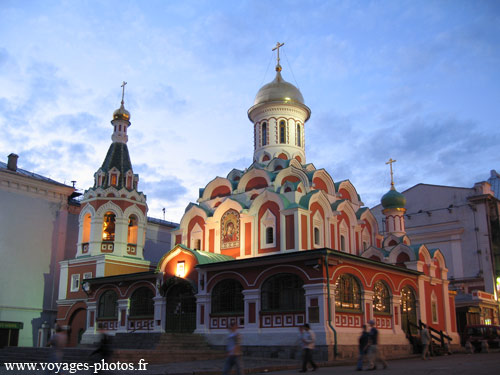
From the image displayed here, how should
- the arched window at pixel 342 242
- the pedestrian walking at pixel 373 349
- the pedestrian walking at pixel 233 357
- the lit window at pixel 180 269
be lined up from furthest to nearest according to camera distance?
1. the arched window at pixel 342 242
2. the lit window at pixel 180 269
3. the pedestrian walking at pixel 373 349
4. the pedestrian walking at pixel 233 357

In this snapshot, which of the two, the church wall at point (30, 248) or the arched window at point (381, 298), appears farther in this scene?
the church wall at point (30, 248)

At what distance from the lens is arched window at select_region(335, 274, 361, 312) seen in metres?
17.9

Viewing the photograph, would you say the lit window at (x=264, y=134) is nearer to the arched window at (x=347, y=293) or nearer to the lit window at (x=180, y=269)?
the lit window at (x=180, y=269)

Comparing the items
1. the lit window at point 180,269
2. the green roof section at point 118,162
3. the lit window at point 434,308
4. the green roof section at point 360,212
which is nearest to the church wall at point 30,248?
the green roof section at point 118,162

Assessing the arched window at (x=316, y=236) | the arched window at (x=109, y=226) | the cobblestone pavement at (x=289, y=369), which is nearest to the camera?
the cobblestone pavement at (x=289, y=369)

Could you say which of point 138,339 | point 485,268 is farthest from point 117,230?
point 485,268

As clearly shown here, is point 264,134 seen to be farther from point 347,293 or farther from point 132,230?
point 347,293

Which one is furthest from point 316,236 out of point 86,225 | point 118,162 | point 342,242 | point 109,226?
point 86,225

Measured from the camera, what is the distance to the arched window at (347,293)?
17.9 meters

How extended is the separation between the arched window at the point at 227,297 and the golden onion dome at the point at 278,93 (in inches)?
433

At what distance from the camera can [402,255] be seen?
2470 centimetres

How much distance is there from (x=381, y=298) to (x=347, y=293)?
8.21 ft

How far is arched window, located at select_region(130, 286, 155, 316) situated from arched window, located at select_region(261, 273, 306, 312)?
566 cm

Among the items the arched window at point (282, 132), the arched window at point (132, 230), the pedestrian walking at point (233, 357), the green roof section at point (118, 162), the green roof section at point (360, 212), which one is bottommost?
the pedestrian walking at point (233, 357)
